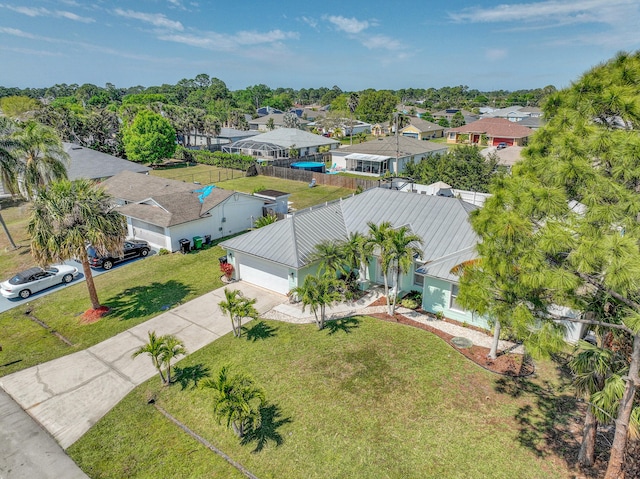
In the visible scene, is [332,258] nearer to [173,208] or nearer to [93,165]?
[173,208]

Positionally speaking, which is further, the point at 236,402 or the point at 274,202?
the point at 274,202

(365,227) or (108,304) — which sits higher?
(365,227)

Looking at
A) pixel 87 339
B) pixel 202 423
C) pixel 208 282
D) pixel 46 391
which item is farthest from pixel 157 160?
pixel 202 423

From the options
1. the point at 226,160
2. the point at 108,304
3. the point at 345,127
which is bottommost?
the point at 108,304

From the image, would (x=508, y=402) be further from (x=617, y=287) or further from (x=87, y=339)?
(x=87, y=339)

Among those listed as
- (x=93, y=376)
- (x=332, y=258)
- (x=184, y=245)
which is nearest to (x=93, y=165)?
(x=184, y=245)

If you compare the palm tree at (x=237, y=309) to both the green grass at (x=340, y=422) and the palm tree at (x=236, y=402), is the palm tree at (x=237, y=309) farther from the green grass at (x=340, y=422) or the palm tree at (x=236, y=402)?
the palm tree at (x=236, y=402)

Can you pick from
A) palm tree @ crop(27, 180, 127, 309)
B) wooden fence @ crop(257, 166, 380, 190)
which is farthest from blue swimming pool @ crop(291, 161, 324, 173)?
palm tree @ crop(27, 180, 127, 309)
